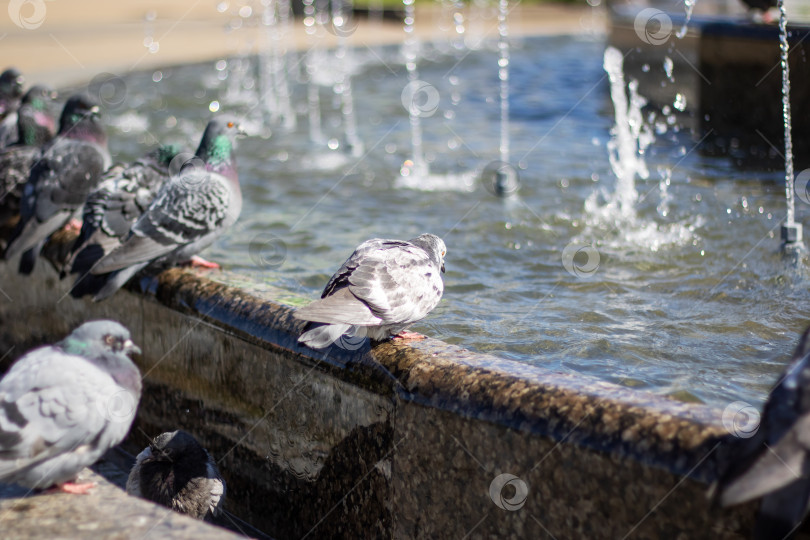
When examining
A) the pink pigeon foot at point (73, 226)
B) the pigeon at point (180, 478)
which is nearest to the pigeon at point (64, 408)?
the pigeon at point (180, 478)

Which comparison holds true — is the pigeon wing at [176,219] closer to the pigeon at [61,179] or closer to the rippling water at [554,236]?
the rippling water at [554,236]

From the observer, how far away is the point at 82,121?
17.8ft

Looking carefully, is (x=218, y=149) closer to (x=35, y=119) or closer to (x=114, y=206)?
(x=114, y=206)

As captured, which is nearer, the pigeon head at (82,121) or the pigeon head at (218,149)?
the pigeon head at (218,149)

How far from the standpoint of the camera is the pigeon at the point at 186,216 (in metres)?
4.09

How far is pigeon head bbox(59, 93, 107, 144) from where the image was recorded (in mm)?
5398

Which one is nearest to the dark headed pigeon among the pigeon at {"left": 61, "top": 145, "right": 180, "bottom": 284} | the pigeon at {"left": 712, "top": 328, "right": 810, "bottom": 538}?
the pigeon at {"left": 61, "top": 145, "right": 180, "bottom": 284}

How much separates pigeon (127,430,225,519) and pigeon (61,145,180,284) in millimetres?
1157

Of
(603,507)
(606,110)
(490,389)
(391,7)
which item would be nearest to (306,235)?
(490,389)

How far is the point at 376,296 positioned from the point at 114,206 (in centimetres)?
206

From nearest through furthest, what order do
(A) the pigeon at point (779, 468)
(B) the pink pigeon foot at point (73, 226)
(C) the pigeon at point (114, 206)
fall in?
(A) the pigeon at point (779, 468)
(C) the pigeon at point (114, 206)
(B) the pink pigeon foot at point (73, 226)

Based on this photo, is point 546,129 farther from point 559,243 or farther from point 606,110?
point 559,243

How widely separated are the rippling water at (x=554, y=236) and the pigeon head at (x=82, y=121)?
37.4 inches

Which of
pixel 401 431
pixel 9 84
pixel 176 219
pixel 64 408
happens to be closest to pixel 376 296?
pixel 401 431
